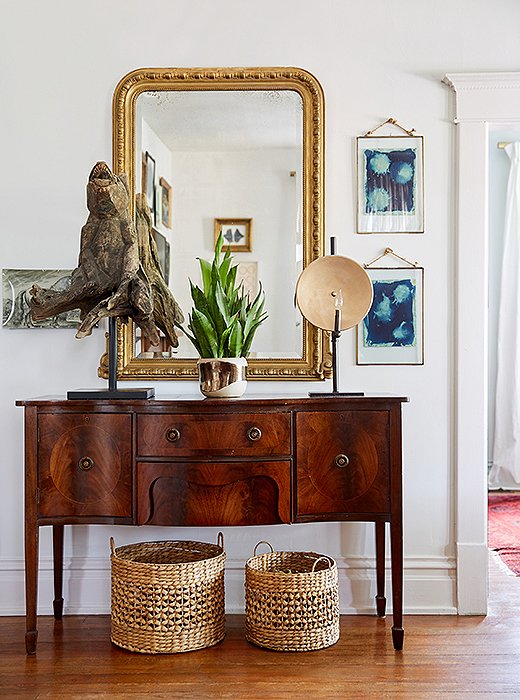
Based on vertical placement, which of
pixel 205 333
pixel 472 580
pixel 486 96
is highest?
pixel 486 96

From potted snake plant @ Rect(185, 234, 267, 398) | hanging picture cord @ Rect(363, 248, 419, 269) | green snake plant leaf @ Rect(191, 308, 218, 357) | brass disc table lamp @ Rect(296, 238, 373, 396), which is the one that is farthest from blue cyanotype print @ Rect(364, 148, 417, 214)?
green snake plant leaf @ Rect(191, 308, 218, 357)

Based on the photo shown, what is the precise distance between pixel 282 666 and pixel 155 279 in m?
1.42

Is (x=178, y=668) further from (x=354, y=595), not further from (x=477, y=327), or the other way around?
(x=477, y=327)

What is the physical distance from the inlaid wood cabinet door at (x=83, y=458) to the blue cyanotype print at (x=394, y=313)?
1067mm

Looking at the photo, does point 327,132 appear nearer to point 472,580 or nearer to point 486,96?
point 486,96

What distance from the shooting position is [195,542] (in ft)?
10.6

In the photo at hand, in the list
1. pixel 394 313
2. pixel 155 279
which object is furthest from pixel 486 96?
pixel 155 279

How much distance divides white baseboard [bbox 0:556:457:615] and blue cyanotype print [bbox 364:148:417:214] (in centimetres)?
135

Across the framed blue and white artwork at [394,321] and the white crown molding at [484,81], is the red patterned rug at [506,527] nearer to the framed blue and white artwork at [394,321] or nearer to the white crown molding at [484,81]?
the framed blue and white artwork at [394,321]

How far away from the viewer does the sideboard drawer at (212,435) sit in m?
2.84

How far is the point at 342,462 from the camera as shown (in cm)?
288

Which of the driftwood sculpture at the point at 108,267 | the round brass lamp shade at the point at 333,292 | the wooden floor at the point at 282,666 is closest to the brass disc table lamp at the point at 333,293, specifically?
the round brass lamp shade at the point at 333,292

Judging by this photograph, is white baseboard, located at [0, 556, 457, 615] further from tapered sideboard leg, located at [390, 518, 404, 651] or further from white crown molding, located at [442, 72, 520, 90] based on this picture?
white crown molding, located at [442, 72, 520, 90]

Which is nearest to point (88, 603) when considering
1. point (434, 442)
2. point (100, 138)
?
point (434, 442)
